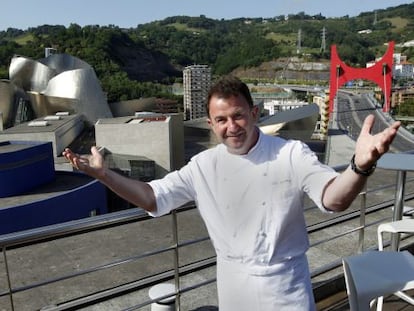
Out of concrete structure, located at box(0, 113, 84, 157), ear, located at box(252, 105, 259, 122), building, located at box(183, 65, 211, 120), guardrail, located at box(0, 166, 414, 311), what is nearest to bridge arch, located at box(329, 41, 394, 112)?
building, located at box(183, 65, 211, 120)

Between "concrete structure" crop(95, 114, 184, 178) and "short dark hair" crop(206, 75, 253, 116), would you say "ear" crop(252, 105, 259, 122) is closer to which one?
"short dark hair" crop(206, 75, 253, 116)

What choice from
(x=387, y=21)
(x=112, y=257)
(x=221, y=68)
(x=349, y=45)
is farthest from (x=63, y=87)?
(x=387, y=21)

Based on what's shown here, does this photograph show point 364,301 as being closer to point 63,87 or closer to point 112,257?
Result: point 112,257

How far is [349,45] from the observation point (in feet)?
325

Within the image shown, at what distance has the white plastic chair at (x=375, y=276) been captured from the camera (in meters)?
1.18

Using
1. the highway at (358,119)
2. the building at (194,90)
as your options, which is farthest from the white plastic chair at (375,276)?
the building at (194,90)

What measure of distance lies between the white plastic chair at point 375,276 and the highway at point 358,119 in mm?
17675

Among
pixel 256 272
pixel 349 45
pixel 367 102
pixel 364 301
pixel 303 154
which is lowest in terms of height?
pixel 367 102

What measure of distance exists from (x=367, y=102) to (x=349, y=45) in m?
52.5

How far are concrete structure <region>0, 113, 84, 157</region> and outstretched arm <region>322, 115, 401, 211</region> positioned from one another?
14.8 m

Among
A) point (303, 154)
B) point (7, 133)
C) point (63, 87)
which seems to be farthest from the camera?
point (63, 87)

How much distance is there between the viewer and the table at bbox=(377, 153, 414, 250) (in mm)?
1965

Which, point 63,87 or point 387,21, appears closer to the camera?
point 63,87

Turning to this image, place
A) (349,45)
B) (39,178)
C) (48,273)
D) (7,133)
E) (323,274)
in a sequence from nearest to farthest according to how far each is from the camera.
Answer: (323,274) < (48,273) < (39,178) < (7,133) < (349,45)
